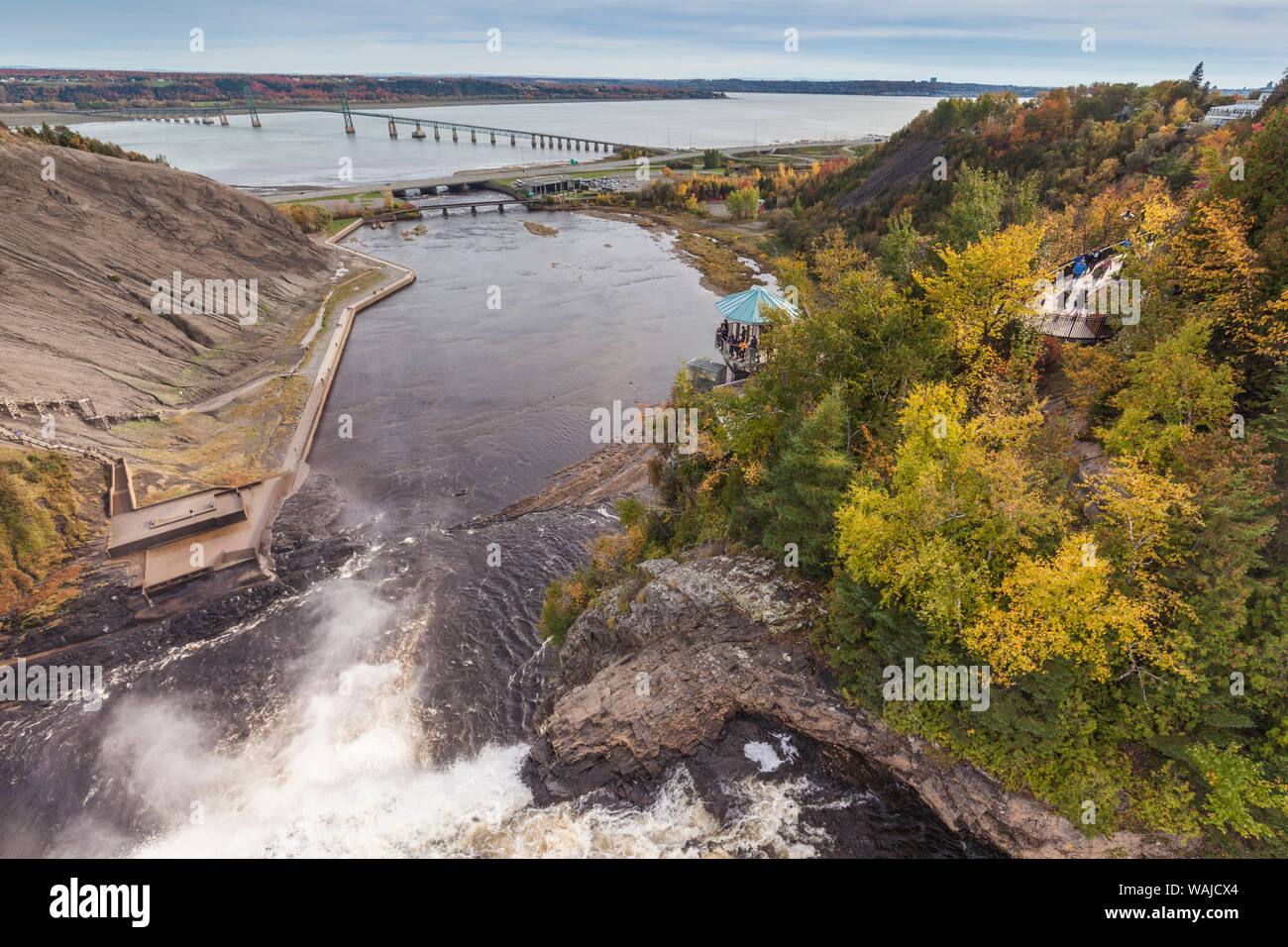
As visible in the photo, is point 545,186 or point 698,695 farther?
point 545,186

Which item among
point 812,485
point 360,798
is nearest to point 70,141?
point 360,798

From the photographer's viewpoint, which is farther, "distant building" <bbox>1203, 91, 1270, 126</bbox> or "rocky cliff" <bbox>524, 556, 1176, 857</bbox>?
"distant building" <bbox>1203, 91, 1270, 126</bbox>

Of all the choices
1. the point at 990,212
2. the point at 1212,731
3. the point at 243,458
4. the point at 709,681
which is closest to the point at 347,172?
the point at 243,458

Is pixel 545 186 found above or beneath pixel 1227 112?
above

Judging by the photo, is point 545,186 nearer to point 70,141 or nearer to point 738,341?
point 70,141

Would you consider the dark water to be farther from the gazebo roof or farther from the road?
the road

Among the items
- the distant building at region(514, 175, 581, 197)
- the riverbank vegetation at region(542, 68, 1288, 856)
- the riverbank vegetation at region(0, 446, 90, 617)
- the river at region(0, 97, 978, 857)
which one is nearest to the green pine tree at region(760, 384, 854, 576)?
the riverbank vegetation at region(542, 68, 1288, 856)

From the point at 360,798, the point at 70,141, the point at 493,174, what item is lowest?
the point at 360,798

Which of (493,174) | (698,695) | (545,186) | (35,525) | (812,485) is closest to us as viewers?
(812,485)
